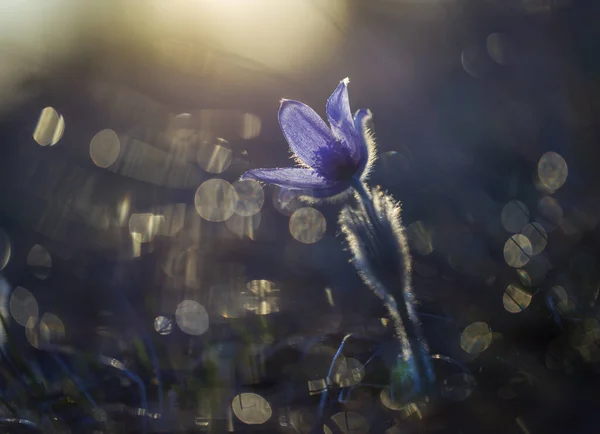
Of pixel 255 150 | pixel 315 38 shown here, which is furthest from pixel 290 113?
pixel 315 38

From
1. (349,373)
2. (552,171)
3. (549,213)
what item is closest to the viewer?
(349,373)

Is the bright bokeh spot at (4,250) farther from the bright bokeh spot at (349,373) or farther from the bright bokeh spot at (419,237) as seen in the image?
the bright bokeh spot at (349,373)

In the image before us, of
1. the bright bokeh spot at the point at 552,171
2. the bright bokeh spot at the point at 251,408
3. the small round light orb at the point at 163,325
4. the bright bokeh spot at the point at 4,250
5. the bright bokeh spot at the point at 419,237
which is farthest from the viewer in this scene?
the bright bokeh spot at the point at 4,250

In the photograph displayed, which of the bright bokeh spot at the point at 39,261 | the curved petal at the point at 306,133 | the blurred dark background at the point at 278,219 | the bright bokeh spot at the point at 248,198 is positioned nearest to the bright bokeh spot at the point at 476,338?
the blurred dark background at the point at 278,219

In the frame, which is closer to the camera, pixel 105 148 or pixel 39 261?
pixel 39 261

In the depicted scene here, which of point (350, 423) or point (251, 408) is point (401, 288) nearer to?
point (350, 423)

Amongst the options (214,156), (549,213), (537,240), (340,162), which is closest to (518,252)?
(537,240)
